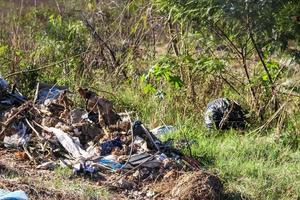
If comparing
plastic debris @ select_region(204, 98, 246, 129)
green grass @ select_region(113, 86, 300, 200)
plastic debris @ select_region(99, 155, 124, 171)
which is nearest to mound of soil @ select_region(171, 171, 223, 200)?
green grass @ select_region(113, 86, 300, 200)

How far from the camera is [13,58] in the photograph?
689 centimetres

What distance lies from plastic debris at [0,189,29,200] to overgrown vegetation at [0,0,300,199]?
1.36 m

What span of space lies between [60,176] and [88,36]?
4060 millimetres

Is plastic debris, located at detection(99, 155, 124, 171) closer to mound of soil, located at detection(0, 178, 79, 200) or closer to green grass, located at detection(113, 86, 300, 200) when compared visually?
mound of soil, located at detection(0, 178, 79, 200)

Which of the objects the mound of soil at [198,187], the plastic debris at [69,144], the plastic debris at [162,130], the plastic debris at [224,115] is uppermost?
the mound of soil at [198,187]

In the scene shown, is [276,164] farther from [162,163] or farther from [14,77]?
[14,77]

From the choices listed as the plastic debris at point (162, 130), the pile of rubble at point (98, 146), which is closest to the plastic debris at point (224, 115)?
the plastic debris at point (162, 130)

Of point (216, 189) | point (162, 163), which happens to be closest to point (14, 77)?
point (162, 163)

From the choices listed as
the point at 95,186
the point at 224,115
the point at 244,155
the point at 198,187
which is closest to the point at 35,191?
the point at 95,186

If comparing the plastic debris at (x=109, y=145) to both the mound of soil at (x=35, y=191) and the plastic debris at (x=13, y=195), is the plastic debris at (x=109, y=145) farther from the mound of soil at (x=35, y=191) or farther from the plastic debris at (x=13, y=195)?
the plastic debris at (x=13, y=195)

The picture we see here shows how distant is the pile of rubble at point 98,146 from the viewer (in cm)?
Result: 406

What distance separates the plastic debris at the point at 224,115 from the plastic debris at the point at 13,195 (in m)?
2.58

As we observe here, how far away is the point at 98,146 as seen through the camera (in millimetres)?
4512

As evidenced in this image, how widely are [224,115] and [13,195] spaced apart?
108 inches
